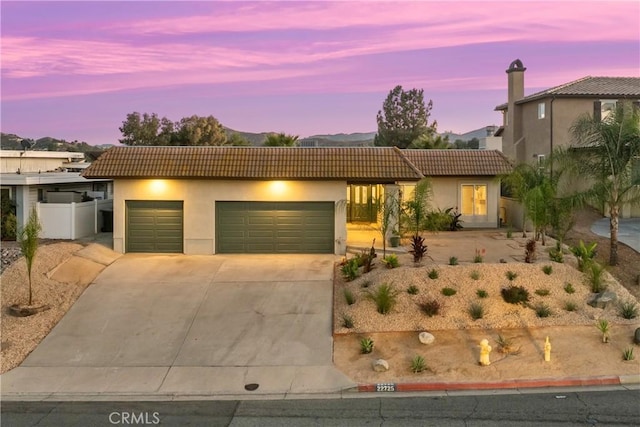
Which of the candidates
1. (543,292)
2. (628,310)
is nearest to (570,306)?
(543,292)

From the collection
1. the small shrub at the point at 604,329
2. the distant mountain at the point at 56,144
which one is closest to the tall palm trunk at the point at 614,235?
the small shrub at the point at 604,329

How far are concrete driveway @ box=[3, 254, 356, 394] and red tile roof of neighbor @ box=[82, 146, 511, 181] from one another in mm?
3318

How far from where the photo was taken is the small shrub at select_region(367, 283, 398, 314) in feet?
44.5

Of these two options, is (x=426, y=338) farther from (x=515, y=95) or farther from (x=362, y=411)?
(x=515, y=95)

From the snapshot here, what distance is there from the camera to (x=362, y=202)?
26.6 m

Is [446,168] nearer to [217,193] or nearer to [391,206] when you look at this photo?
[391,206]

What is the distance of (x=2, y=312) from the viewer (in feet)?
46.6

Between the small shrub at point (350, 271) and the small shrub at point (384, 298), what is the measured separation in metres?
1.79

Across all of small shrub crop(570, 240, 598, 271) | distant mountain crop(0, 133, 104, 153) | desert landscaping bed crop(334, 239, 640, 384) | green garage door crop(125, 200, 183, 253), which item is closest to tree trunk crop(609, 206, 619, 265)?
Result: small shrub crop(570, 240, 598, 271)

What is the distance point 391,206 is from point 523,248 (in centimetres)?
513

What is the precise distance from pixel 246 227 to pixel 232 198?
1.19 m

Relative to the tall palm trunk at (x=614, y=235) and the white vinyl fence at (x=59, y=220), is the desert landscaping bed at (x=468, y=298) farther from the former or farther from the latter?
the white vinyl fence at (x=59, y=220)

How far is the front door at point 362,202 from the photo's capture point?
2627 cm

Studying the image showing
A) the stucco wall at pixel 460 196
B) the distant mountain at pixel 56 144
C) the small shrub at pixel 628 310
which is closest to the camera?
the small shrub at pixel 628 310
